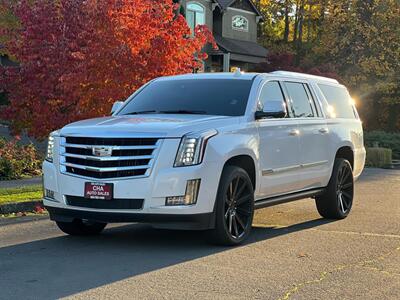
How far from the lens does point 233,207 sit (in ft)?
23.8

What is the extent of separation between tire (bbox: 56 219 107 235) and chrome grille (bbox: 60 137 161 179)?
101 cm

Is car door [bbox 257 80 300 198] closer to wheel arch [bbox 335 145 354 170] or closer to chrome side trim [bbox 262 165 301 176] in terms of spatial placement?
chrome side trim [bbox 262 165 301 176]

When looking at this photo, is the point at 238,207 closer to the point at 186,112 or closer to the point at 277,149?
the point at 277,149

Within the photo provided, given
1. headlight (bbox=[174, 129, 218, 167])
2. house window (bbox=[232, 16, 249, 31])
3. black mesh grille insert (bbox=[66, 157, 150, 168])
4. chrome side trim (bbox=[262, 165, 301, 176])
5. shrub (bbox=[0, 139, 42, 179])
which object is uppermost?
house window (bbox=[232, 16, 249, 31])

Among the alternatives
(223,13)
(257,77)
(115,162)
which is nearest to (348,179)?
(257,77)

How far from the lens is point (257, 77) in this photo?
8.25 metres

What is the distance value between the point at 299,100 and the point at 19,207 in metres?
4.65

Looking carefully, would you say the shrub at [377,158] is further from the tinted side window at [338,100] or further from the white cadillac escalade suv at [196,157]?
the white cadillac escalade suv at [196,157]

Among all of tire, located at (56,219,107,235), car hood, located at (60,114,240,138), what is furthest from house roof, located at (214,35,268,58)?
car hood, located at (60,114,240,138)

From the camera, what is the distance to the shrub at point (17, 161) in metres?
14.0

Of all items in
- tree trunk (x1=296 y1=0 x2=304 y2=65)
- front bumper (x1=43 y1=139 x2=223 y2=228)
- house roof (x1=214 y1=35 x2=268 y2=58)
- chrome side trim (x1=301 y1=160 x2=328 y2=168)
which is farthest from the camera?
tree trunk (x1=296 y1=0 x2=304 y2=65)

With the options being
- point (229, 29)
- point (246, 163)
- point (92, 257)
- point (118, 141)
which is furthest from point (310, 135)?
point (229, 29)

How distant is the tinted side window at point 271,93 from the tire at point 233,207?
117cm

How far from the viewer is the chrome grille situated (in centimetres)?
670
